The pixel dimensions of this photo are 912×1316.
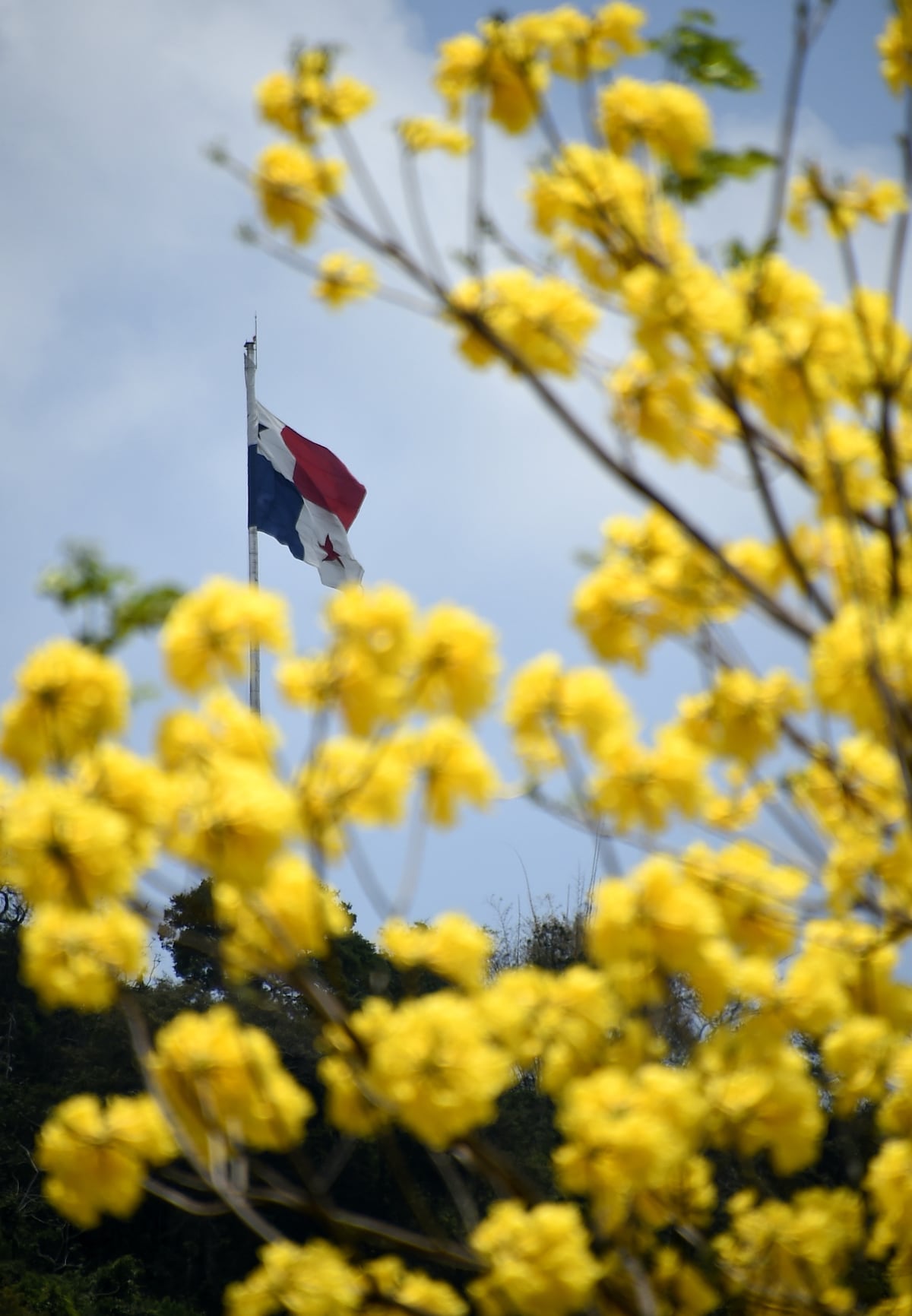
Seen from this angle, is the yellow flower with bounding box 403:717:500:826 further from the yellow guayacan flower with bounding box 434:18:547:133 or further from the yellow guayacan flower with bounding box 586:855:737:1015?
the yellow guayacan flower with bounding box 434:18:547:133

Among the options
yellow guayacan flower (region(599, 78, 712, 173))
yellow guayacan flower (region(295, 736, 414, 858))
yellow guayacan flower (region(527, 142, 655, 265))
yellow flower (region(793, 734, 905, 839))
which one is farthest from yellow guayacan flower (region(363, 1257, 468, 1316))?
yellow guayacan flower (region(599, 78, 712, 173))

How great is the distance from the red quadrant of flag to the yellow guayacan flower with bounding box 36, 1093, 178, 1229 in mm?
11885

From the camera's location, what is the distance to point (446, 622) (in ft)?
6.86

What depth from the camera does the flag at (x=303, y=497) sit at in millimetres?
13562

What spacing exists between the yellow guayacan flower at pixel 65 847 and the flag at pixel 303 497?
11630mm

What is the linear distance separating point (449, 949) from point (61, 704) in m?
0.84

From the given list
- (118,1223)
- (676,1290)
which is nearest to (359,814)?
(676,1290)

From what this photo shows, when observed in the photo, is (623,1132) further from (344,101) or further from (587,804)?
(344,101)

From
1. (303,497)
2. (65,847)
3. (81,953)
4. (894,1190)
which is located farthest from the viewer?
(303,497)

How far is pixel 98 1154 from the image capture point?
211 cm

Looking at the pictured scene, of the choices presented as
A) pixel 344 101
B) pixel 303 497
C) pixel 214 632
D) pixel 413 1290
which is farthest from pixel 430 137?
pixel 303 497

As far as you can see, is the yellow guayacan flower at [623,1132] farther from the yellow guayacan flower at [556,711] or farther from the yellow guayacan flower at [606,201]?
the yellow guayacan flower at [606,201]

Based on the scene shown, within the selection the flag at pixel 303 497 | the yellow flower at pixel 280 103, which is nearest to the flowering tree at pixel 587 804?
the yellow flower at pixel 280 103

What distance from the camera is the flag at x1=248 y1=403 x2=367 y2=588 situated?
13.6 meters
